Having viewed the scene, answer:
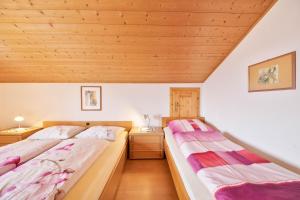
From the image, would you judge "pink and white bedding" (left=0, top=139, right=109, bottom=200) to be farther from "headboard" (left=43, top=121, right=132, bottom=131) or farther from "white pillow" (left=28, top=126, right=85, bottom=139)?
"headboard" (left=43, top=121, right=132, bottom=131)

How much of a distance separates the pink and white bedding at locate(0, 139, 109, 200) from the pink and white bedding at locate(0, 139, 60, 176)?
0.56 ft

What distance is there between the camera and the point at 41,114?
3.27 m

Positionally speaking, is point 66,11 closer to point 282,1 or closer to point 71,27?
point 71,27

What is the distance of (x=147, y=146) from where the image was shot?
2992mm

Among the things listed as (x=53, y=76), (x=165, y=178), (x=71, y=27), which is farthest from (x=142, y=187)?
(x=53, y=76)

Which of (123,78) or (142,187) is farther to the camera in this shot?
(123,78)

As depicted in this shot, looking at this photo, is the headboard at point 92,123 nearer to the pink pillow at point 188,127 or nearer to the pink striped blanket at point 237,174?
the pink pillow at point 188,127

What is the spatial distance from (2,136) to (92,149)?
6.58 ft

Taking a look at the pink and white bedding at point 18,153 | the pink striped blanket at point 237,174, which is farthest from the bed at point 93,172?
the pink striped blanket at point 237,174

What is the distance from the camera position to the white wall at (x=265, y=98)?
1.48 m

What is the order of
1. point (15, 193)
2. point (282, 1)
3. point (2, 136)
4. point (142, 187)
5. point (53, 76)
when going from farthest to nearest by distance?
point (53, 76), point (2, 136), point (142, 187), point (282, 1), point (15, 193)

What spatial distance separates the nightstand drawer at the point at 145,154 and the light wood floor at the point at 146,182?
3.1 inches

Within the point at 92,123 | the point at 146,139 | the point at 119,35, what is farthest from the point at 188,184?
the point at 92,123

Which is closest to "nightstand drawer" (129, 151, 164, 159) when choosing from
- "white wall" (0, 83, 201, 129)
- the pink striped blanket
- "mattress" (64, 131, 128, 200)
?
"white wall" (0, 83, 201, 129)
